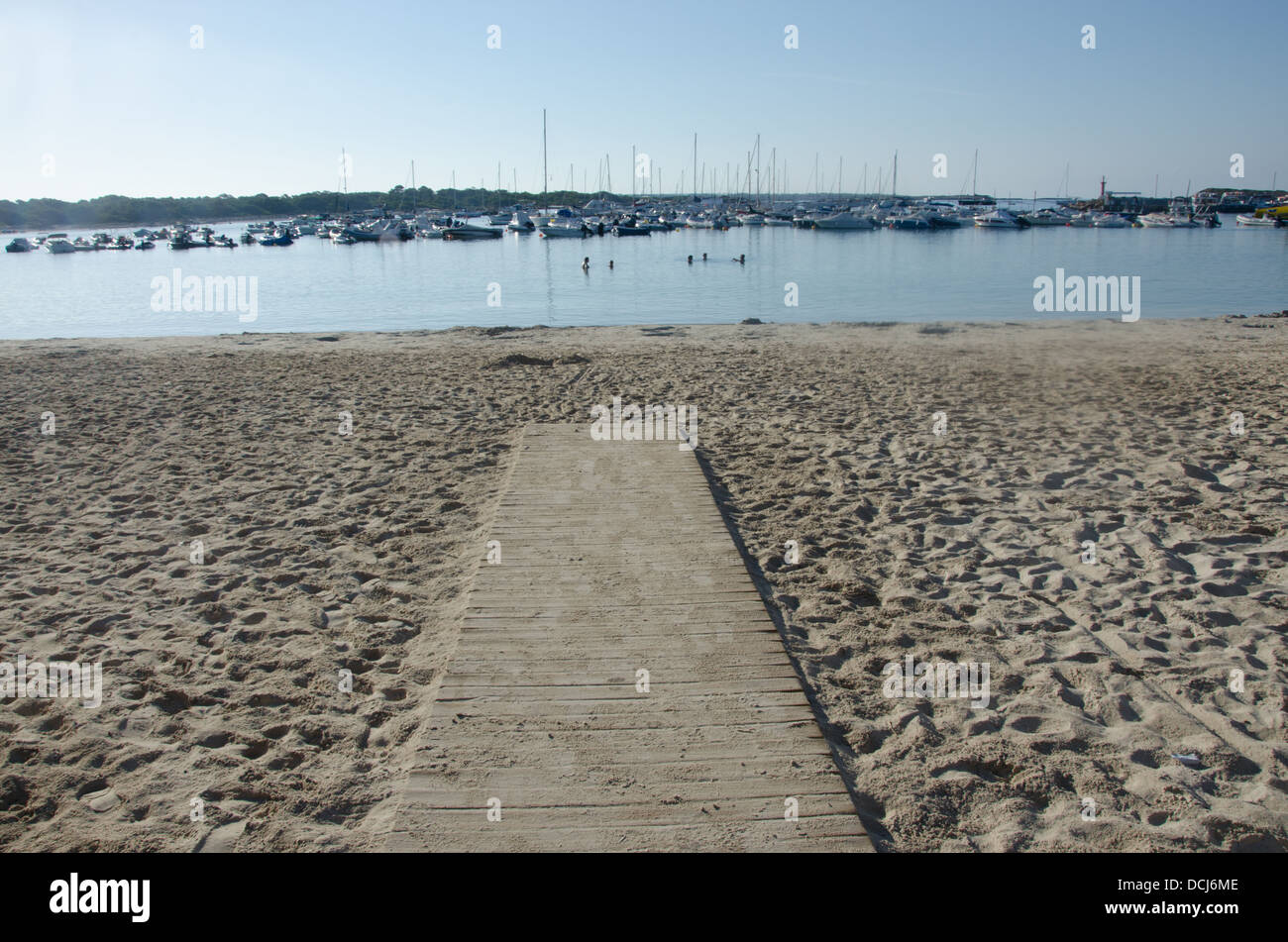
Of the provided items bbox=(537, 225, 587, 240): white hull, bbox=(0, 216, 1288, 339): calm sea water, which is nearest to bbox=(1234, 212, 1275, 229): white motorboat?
bbox=(0, 216, 1288, 339): calm sea water

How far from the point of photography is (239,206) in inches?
5802

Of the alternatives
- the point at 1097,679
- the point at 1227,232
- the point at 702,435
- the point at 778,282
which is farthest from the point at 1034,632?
the point at 1227,232

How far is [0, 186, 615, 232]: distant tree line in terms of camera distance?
12094 cm

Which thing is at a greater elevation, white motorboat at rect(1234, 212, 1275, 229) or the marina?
white motorboat at rect(1234, 212, 1275, 229)

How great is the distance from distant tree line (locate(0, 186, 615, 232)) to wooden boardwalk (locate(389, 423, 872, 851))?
440 feet

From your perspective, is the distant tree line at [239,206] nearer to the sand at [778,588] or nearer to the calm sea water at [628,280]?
the calm sea water at [628,280]

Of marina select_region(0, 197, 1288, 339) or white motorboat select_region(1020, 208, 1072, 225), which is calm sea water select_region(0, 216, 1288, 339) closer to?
marina select_region(0, 197, 1288, 339)

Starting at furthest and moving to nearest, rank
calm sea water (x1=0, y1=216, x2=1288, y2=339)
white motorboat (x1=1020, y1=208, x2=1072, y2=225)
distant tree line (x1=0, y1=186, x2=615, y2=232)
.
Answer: distant tree line (x1=0, y1=186, x2=615, y2=232), white motorboat (x1=1020, y1=208, x2=1072, y2=225), calm sea water (x1=0, y1=216, x2=1288, y2=339)

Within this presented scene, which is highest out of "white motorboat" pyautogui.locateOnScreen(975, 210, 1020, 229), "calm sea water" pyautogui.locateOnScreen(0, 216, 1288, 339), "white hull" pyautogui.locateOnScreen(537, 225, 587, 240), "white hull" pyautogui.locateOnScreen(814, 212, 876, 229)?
"white motorboat" pyautogui.locateOnScreen(975, 210, 1020, 229)

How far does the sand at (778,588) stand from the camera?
12.0ft

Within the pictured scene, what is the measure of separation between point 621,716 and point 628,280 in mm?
38374

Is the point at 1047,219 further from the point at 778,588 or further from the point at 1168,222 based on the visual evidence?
the point at 778,588

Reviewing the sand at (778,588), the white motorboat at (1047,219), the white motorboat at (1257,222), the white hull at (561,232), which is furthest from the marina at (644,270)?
the sand at (778,588)
